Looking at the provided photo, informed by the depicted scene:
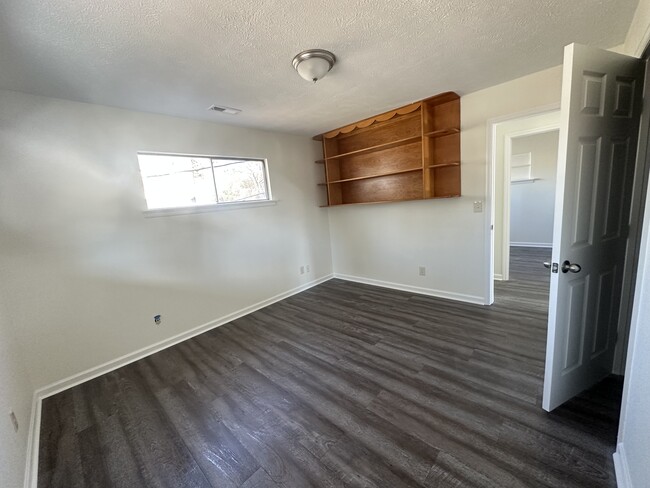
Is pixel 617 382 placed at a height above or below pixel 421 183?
below

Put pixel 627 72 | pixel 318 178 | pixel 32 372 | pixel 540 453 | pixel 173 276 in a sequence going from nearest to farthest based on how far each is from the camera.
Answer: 1. pixel 540 453
2. pixel 627 72
3. pixel 32 372
4. pixel 173 276
5. pixel 318 178

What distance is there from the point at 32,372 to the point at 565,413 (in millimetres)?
3868

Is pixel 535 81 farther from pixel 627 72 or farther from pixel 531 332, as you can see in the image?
pixel 531 332

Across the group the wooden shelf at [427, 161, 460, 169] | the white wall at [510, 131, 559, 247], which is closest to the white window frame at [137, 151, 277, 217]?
the wooden shelf at [427, 161, 460, 169]

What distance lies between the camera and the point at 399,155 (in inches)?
142

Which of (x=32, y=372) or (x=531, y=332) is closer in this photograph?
(x=32, y=372)

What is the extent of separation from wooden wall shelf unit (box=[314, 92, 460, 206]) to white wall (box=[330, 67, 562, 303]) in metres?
0.14

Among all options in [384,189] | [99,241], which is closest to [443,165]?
[384,189]

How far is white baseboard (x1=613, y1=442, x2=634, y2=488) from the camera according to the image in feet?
3.71

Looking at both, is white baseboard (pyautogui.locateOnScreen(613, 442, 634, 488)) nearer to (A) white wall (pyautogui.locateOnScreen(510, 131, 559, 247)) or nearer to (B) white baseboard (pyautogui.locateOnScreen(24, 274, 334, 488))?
(B) white baseboard (pyautogui.locateOnScreen(24, 274, 334, 488))

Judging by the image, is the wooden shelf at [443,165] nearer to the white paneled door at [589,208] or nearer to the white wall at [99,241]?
the white paneled door at [589,208]

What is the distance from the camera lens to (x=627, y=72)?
1.49 metres

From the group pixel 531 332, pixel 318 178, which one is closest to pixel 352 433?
pixel 531 332

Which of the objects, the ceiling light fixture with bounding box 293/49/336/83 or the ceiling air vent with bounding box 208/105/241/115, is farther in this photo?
the ceiling air vent with bounding box 208/105/241/115
